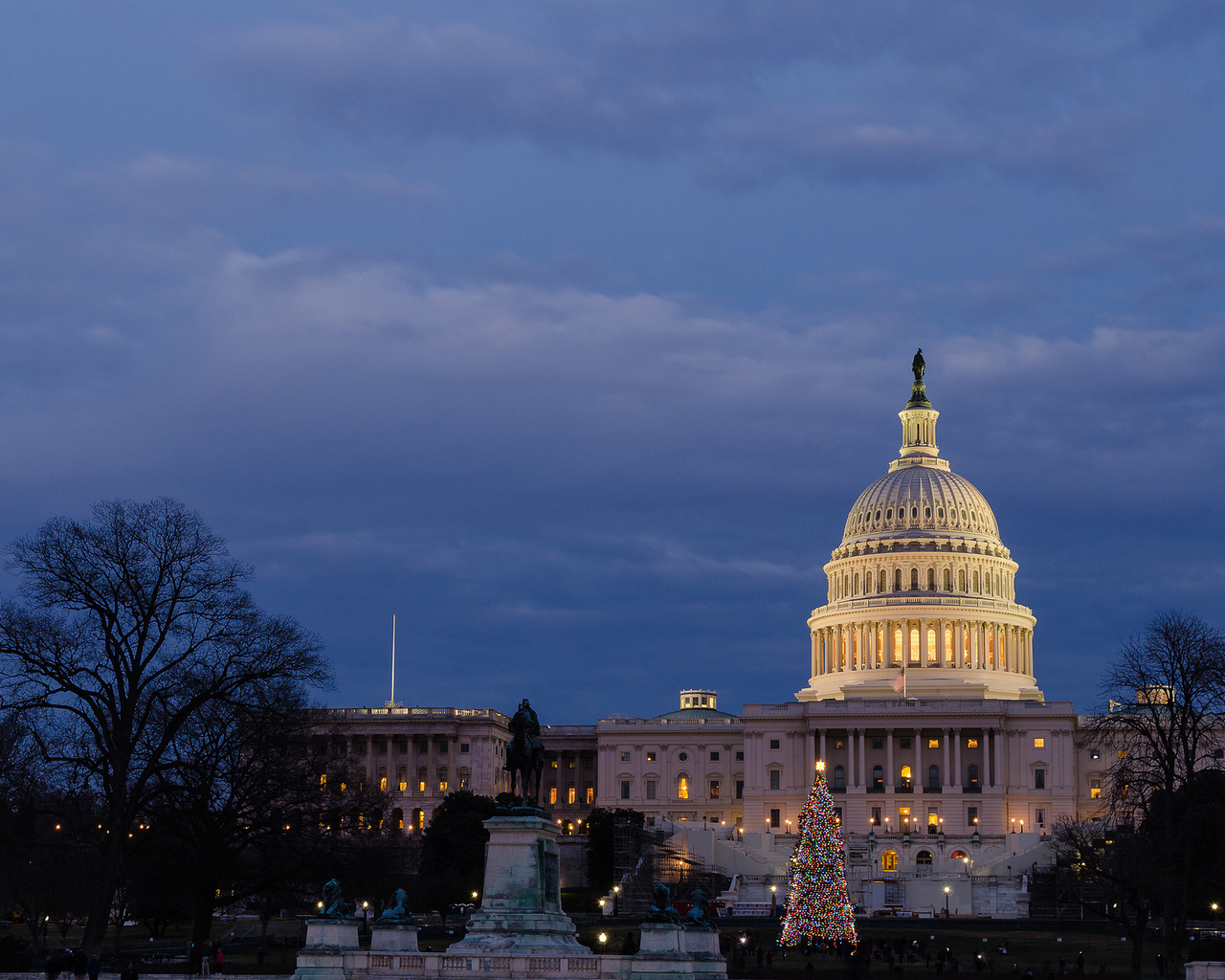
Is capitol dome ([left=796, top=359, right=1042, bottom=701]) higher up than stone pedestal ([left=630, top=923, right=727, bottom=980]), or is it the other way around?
capitol dome ([left=796, top=359, right=1042, bottom=701])

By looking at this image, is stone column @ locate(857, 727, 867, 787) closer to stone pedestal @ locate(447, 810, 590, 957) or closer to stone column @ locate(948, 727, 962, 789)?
stone column @ locate(948, 727, 962, 789)

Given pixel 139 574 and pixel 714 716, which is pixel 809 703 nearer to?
pixel 714 716

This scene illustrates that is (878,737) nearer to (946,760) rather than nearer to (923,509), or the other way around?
(946,760)

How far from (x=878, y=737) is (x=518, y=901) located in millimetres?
118157

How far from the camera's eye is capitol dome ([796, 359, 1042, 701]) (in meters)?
174

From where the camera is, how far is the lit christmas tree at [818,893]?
284 ft

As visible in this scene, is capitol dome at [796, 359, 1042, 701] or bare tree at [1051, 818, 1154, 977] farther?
capitol dome at [796, 359, 1042, 701]

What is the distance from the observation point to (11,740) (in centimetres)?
6525

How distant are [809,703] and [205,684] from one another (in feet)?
344

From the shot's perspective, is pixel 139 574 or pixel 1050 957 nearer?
pixel 139 574

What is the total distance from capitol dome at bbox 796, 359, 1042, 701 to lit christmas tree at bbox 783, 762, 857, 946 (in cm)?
7637

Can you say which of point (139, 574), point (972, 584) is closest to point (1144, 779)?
point (139, 574)

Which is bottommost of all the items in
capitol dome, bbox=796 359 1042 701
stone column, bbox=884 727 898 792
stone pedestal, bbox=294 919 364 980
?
stone pedestal, bbox=294 919 364 980

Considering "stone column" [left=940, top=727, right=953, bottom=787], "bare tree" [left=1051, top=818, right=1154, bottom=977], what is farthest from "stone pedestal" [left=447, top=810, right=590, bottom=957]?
"stone column" [left=940, top=727, right=953, bottom=787]
